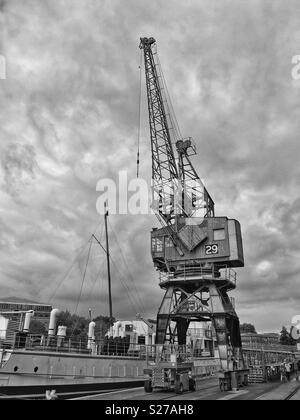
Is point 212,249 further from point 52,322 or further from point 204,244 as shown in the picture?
point 52,322

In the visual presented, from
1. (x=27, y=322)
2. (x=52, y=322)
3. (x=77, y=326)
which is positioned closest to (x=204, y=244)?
(x=52, y=322)

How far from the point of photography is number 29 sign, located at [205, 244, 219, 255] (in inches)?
1649

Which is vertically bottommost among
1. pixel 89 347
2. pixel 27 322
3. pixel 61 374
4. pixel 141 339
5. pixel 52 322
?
pixel 61 374

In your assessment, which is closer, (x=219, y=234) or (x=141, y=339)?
(x=219, y=234)

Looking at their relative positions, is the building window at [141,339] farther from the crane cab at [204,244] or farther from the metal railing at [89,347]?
the crane cab at [204,244]

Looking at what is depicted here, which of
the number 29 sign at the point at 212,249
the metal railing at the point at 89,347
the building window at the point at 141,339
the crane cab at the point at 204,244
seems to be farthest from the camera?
the building window at the point at 141,339

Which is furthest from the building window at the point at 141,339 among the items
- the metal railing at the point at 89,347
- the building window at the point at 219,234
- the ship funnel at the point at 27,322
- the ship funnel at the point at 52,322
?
the ship funnel at the point at 27,322

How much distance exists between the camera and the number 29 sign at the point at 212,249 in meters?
41.9

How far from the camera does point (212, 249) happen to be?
4216 cm

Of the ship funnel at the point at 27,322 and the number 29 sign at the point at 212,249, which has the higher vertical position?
the number 29 sign at the point at 212,249

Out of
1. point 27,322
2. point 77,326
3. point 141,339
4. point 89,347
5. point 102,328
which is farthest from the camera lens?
point 102,328

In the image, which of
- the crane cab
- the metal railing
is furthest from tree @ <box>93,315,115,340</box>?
the crane cab

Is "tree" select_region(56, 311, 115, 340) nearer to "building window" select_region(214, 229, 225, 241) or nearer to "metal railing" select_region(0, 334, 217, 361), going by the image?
"metal railing" select_region(0, 334, 217, 361)
